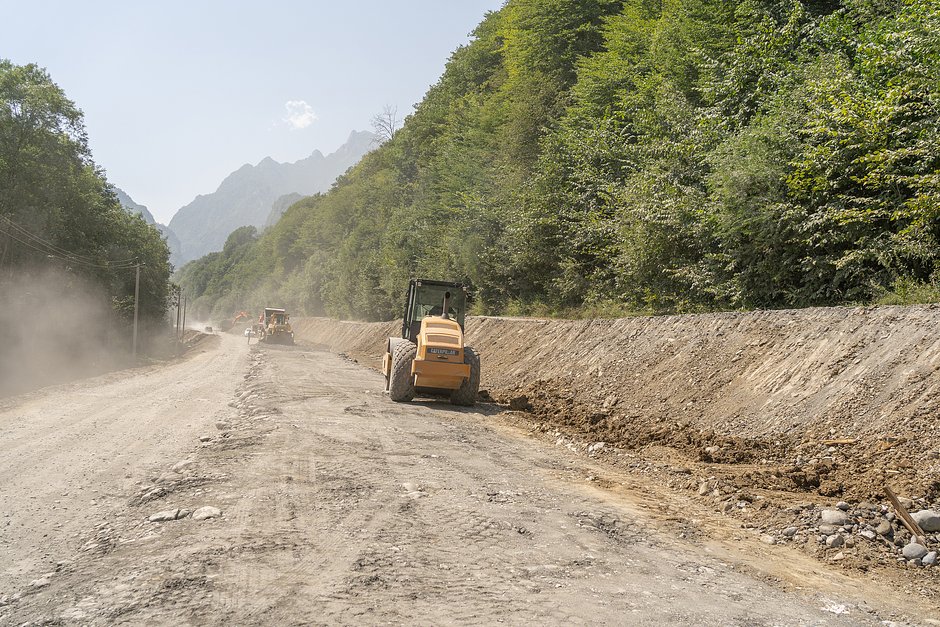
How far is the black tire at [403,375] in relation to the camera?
Result: 14.0 meters

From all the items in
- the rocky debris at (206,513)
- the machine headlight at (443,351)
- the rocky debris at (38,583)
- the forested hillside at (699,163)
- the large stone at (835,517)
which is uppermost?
the forested hillside at (699,163)

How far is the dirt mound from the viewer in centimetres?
700

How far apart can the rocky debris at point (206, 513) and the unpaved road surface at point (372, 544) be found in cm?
8

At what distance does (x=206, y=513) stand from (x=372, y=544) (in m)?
1.64

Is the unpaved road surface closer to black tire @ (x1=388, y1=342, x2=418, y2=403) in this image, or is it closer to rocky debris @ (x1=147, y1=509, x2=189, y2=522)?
rocky debris @ (x1=147, y1=509, x2=189, y2=522)

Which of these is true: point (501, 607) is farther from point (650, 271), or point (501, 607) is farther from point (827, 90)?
point (650, 271)

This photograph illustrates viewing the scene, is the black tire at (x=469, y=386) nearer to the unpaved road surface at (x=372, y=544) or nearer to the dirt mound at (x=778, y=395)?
the dirt mound at (x=778, y=395)

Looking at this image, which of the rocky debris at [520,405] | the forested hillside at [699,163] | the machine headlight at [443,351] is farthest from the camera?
the rocky debris at [520,405]

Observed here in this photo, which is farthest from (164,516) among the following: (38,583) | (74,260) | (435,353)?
(74,260)

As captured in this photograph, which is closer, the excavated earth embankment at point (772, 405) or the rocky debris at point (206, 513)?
the rocky debris at point (206, 513)

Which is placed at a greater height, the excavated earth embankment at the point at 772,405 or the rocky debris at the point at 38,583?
the excavated earth embankment at the point at 772,405

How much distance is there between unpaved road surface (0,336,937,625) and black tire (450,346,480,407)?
4.33m

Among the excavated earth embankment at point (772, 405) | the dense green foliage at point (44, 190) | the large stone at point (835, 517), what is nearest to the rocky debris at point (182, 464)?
the excavated earth embankment at point (772, 405)

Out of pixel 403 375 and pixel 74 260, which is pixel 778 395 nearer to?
pixel 403 375
